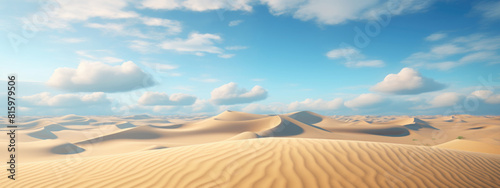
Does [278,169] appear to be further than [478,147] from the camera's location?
No

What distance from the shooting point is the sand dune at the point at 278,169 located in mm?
4406

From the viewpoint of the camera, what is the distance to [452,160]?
599cm

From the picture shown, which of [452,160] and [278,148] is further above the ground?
[278,148]

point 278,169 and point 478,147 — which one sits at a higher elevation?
point 278,169

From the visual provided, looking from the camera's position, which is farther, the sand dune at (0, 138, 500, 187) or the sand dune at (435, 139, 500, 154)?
the sand dune at (435, 139, 500, 154)

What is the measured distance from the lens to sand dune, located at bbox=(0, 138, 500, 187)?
441 centimetres

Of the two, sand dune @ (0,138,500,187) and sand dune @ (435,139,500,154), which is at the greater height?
sand dune @ (0,138,500,187)

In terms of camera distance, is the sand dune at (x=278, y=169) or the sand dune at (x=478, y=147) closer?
the sand dune at (x=278, y=169)

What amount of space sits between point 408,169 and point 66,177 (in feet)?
24.0

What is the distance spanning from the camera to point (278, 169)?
15.7 feet

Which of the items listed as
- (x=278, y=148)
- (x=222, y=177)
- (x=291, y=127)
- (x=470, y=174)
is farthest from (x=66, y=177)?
(x=291, y=127)

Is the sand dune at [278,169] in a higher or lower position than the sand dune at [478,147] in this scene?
higher

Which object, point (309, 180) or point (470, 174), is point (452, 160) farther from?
point (309, 180)

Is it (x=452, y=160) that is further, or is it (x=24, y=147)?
(x=24, y=147)
